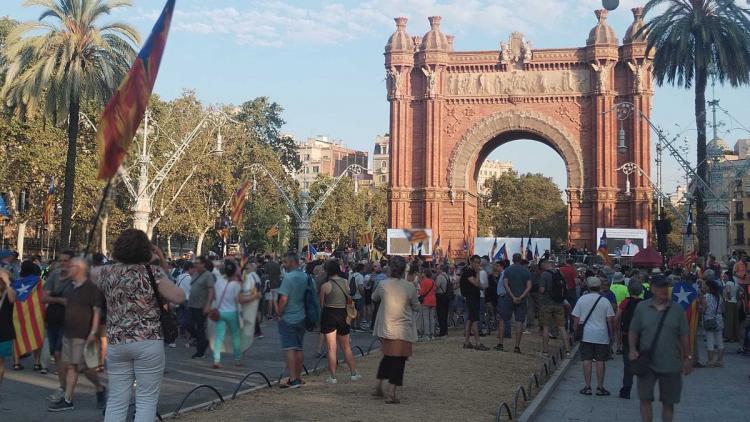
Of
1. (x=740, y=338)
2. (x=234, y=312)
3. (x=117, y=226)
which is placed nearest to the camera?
(x=234, y=312)

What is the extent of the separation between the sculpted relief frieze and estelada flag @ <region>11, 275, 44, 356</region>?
1663 inches

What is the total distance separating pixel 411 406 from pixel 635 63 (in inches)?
1717

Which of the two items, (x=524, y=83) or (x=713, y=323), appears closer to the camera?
(x=713, y=323)

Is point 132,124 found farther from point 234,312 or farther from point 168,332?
point 234,312

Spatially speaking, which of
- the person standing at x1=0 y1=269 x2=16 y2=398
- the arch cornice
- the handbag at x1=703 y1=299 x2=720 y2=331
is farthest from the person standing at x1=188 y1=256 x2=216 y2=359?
the arch cornice

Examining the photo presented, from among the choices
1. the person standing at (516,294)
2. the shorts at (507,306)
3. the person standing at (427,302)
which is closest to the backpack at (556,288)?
the person standing at (516,294)

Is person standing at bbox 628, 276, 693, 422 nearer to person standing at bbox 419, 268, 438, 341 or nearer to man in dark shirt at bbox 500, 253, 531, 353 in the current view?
man in dark shirt at bbox 500, 253, 531, 353

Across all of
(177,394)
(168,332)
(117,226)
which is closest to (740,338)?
(177,394)

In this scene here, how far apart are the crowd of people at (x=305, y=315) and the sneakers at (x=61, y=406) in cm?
2

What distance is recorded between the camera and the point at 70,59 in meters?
27.3

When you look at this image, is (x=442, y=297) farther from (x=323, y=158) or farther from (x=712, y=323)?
(x=323, y=158)

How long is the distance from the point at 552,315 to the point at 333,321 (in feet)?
21.4

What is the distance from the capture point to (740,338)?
A: 20234 mm

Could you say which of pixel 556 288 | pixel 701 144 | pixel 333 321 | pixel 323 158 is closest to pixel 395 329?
pixel 333 321
